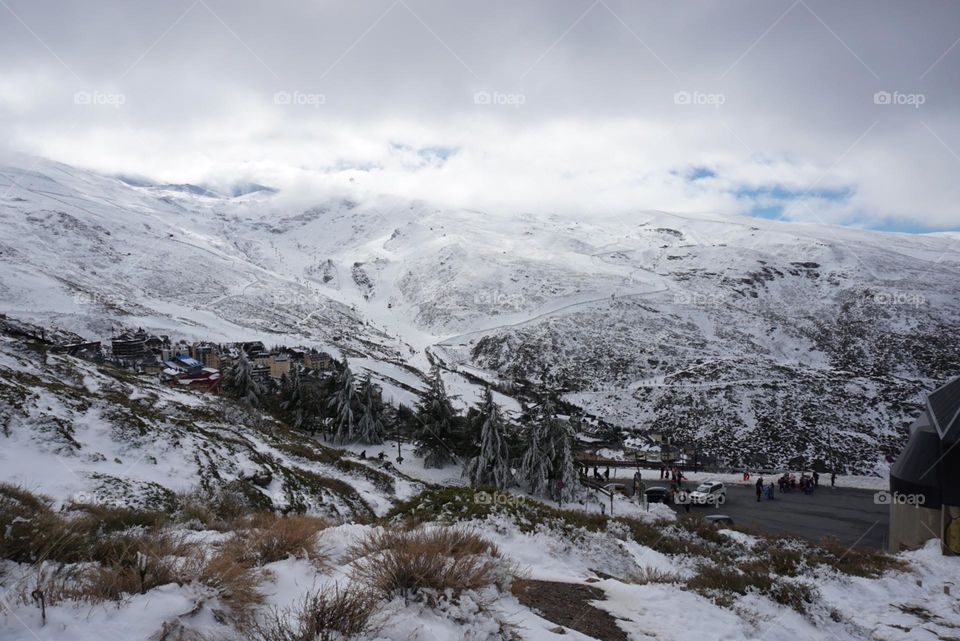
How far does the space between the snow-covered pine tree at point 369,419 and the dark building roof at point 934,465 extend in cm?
2787

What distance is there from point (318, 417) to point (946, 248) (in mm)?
235404

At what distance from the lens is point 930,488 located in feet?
46.4

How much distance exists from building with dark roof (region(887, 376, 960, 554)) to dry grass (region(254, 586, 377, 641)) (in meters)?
15.6

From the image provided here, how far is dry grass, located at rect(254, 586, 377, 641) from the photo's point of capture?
10.6 ft

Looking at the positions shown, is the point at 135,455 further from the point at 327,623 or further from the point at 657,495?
the point at 657,495

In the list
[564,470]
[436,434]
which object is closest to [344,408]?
[436,434]

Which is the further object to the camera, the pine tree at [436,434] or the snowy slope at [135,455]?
the pine tree at [436,434]

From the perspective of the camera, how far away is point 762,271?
115 meters

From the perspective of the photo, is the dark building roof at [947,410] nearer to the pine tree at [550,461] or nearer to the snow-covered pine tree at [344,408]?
the pine tree at [550,461]

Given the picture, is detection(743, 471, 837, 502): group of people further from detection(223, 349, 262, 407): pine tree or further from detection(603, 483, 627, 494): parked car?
detection(223, 349, 262, 407): pine tree

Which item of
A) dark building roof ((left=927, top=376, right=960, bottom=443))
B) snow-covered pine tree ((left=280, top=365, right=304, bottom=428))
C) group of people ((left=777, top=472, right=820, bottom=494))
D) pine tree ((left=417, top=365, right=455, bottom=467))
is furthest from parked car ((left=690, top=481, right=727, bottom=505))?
snow-covered pine tree ((left=280, top=365, right=304, bottom=428))

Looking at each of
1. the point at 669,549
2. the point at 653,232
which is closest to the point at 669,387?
the point at 669,549

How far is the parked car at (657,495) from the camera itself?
25.4 metres

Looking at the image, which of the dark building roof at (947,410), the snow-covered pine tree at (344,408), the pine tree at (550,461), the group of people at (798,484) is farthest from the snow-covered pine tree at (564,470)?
the snow-covered pine tree at (344,408)
